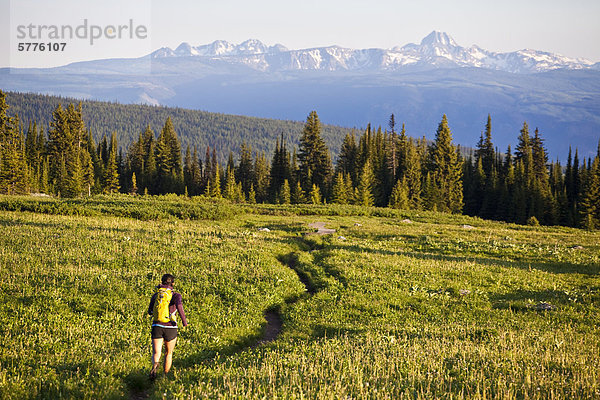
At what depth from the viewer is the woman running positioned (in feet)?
36.5

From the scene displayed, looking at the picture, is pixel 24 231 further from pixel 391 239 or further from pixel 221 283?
pixel 391 239

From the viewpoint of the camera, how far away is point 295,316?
16.9m

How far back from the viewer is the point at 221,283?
62.8 ft

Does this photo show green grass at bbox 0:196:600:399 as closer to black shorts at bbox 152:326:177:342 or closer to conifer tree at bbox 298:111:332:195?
black shorts at bbox 152:326:177:342

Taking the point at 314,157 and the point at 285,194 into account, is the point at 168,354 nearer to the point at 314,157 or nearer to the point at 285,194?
the point at 285,194

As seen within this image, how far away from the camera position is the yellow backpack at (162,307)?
36.5 feet

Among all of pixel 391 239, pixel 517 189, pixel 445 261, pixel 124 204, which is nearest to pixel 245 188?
pixel 517 189

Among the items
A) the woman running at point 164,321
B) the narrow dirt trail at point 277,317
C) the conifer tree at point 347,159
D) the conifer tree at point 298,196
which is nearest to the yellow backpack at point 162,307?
the woman running at point 164,321

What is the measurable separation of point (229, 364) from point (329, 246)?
1932 centimetres

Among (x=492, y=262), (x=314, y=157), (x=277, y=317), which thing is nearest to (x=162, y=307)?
(x=277, y=317)

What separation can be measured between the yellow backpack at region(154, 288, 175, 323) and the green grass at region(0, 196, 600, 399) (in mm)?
1343

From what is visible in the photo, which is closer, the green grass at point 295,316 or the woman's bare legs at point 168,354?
the green grass at point 295,316

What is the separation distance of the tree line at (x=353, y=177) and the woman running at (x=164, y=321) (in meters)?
74.3

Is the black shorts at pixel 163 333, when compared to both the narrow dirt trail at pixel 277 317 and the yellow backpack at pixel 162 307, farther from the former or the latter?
the narrow dirt trail at pixel 277 317
